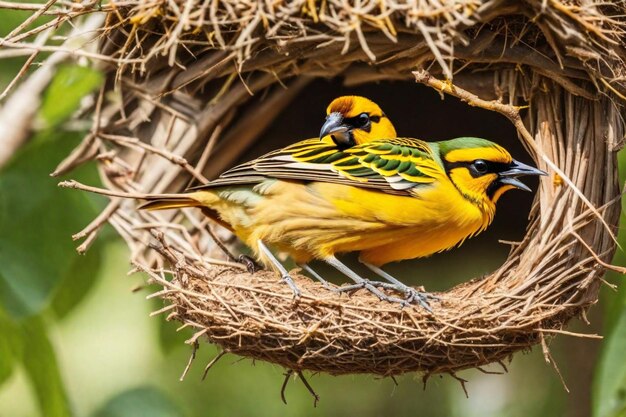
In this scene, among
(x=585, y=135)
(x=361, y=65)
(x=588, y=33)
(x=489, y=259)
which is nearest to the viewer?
(x=588, y=33)

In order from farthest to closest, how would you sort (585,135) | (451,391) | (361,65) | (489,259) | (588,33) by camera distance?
(451,391) → (489,259) → (361,65) → (585,135) → (588,33)

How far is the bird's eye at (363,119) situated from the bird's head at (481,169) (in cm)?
25

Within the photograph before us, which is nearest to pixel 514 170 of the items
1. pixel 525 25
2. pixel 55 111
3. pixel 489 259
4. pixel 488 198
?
pixel 488 198

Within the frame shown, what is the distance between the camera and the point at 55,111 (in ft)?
7.34

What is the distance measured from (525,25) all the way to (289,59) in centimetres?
48

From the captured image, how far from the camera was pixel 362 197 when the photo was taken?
198cm

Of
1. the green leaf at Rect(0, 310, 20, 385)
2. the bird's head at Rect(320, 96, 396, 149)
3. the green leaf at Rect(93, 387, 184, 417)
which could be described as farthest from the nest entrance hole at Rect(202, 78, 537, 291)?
the green leaf at Rect(0, 310, 20, 385)

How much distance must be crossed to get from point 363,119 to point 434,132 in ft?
1.91

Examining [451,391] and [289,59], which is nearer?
[289,59]

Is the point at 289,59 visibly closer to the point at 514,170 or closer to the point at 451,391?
the point at 514,170

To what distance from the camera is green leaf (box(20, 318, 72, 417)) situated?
222 centimetres

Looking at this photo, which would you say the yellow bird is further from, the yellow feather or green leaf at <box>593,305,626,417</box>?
green leaf at <box>593,305,626,417</box>

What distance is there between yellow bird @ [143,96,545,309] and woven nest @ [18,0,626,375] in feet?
0.27

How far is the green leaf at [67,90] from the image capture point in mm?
2207
